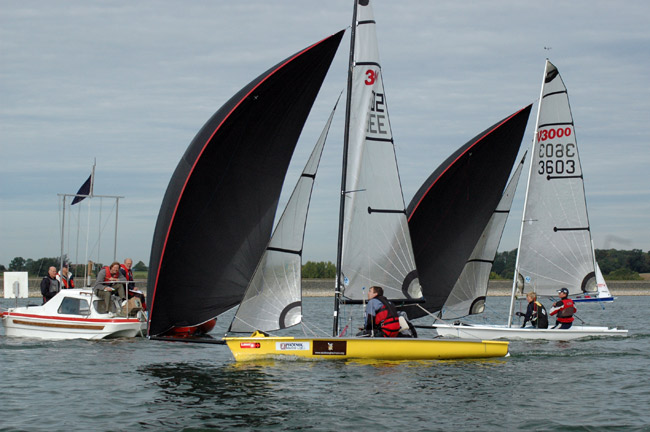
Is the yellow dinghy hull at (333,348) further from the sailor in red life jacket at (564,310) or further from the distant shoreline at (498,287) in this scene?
the distant shoreline at (498,287)

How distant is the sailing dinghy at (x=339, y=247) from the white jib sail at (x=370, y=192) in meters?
0.02

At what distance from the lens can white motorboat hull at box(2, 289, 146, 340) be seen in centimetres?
2323

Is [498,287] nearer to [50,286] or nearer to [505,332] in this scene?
[505,332]

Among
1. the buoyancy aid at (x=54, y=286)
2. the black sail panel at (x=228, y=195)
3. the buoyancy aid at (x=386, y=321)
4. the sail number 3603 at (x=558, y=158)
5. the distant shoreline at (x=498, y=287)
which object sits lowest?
the distant shoreline at (x=498, y=287)

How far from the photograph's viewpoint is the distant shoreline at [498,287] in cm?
8338

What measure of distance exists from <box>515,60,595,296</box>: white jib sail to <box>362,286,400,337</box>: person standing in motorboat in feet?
33.4

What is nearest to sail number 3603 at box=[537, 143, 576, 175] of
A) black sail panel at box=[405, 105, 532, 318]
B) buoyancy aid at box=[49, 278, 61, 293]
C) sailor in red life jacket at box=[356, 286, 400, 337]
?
black sail panel at box=[405, 105, 532, 318]

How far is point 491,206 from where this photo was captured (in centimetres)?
2636

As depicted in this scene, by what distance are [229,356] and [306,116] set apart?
6.41 meters

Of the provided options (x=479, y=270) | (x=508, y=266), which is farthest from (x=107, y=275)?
(x=508, y=266)

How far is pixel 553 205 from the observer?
26.2m

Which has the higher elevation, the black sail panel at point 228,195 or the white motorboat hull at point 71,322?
the black sail panel at point 228,195

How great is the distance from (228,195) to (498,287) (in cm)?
7450

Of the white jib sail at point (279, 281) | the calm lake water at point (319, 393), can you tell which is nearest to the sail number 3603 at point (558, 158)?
the calm lake water at point (319, 393)
